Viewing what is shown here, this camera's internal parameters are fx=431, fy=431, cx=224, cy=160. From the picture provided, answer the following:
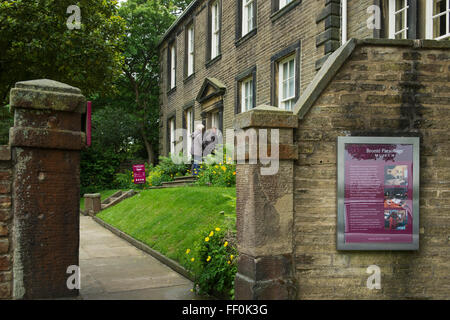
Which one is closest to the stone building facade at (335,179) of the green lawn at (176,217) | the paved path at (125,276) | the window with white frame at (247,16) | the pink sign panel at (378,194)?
the pink sign panel at (378,194)

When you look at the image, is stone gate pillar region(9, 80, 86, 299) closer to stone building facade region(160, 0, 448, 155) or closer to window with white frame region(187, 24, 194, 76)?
stone building facade region(160, 0, 448, 155)

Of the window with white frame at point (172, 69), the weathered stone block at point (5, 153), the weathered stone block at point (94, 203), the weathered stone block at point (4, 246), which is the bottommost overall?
the weathered stone block at point (94, 203)

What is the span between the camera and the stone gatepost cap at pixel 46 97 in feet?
13.9

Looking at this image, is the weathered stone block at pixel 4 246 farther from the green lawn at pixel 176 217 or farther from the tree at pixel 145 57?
the tree at pixel 145 57

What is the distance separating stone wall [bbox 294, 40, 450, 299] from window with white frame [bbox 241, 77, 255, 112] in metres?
9.73

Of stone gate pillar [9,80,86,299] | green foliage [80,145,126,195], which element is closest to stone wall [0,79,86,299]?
stone gate pillar [9,80,86,299]

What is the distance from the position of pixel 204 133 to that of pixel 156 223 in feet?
25.2

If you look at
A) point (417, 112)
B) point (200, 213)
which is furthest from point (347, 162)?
point (200, 213)

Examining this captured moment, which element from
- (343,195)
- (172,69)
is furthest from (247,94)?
(343,195)

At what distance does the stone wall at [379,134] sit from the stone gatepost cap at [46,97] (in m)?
2.47

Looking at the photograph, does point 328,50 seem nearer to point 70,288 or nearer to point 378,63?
point 378,63

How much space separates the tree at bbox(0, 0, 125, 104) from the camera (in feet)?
32.6

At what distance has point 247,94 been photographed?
15.1m

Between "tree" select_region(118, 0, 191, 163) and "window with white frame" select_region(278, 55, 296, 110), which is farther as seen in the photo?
"tree" select_region(118, 0, 191, 163)
